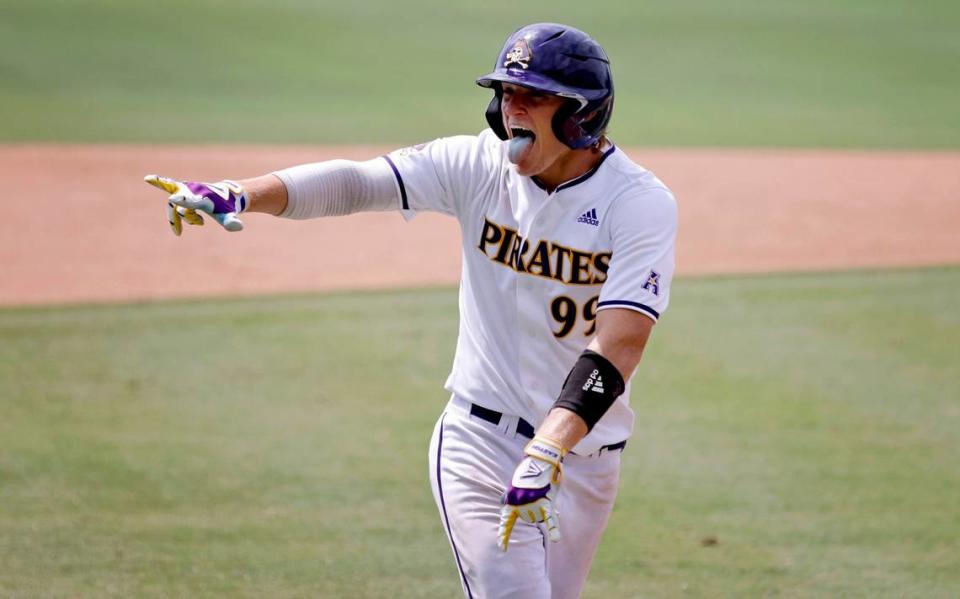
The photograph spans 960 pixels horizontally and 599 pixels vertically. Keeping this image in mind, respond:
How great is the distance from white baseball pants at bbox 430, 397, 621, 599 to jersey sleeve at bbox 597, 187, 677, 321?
63cm

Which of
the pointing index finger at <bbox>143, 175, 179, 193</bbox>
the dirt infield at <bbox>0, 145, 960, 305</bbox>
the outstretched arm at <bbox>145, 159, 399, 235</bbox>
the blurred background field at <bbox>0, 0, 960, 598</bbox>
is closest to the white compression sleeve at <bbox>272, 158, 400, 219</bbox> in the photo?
the outstretched arm at <bbox>145, 159, 399, 235</bbox>

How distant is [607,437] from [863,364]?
5.32m

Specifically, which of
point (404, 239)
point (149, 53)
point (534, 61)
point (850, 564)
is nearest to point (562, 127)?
point (534, 61)

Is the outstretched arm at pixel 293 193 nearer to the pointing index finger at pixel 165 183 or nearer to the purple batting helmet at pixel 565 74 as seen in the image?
the pointing index finger at pixel 165 183

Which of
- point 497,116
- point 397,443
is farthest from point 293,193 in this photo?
point 397,443

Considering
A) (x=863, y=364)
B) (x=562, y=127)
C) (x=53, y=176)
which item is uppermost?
(x=562, y=127)

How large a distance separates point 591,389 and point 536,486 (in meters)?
0.31

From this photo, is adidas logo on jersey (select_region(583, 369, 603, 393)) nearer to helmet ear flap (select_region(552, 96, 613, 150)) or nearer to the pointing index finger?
helmet ear flap (select_region(552, 96, 613, 150))

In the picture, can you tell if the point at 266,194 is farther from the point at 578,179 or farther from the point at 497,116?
the point at 578,179

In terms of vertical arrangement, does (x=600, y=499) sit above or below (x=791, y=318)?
above

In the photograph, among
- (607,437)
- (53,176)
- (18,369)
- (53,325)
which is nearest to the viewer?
(607,437)

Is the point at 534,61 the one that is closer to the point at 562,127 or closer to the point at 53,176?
the point at 562,127

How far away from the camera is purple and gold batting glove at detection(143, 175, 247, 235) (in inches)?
145

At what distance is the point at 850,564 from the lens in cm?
615
